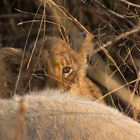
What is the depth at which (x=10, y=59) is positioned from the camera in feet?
16.1

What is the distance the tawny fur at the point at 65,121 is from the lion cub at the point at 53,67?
252 cm

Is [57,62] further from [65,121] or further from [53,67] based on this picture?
[65,121]

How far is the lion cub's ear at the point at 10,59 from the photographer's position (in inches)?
192

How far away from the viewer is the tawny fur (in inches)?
70.4

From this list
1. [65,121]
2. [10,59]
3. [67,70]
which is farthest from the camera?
[10,59]

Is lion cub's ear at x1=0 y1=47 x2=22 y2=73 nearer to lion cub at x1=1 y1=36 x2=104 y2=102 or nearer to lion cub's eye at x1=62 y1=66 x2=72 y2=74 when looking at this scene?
lion cub at x1=1 y1=36 x2=104 y2=102

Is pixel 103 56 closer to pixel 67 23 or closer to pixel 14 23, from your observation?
pixel 67 23

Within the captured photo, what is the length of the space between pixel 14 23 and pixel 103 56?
1.25 m

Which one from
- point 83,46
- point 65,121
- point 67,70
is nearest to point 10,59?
point 67,70

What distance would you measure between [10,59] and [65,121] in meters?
3.13

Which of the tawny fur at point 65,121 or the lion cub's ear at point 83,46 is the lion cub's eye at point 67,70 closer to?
the lion cub's ear at point 83,46

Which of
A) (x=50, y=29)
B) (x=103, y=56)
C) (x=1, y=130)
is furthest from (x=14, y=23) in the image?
(x=1, y=130)

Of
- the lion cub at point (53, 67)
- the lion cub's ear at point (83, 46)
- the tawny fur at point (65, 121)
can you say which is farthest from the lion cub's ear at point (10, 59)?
the tawny fur at point (65, 121)

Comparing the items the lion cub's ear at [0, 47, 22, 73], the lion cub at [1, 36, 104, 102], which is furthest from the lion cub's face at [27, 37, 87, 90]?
the lion cub's ear at [0, 47, 22, 73]
